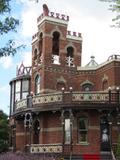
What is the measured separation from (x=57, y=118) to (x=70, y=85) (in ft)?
17.6

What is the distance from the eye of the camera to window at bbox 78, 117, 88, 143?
124 ft

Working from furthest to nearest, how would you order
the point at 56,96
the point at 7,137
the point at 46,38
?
1. the point at 7,137
2. the point at 46,38
3. the point at 56,96

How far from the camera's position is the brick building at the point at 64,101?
3609 cm

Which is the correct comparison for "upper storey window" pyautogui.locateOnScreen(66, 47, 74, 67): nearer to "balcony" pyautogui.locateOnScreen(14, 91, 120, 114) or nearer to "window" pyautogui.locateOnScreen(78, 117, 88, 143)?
"balcony" pyautogui.locateOnScreen(14, 91, 120, 114)

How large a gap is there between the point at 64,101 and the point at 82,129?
329 cm

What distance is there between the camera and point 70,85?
142ft

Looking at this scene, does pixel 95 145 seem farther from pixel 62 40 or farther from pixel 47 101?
pixel 62 40

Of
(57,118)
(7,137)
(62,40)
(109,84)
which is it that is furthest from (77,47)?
(7,137)

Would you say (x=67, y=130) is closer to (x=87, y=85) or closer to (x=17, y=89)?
(x=87, y=85)

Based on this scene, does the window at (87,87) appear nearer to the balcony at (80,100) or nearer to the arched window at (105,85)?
the arched window at (105,85)

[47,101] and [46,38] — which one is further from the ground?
[46,38]

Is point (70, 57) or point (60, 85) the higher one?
point (70, 57)

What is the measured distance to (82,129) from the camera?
124 feet

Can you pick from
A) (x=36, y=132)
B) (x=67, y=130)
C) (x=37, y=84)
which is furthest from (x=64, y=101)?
(x=37, y=84)
